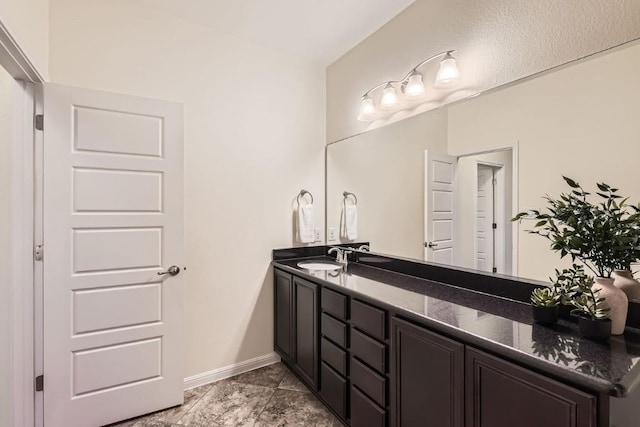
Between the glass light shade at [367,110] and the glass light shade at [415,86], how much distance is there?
0.42m

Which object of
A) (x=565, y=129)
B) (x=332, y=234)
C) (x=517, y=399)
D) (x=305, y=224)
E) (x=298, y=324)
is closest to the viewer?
(x=517, y=399)

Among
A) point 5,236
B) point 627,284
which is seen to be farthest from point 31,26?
point 627,284

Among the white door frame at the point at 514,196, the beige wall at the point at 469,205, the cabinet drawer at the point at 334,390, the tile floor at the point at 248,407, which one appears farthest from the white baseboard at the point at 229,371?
the white door frame at the point at 514,196

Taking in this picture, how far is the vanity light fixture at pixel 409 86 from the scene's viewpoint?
6.36 ft

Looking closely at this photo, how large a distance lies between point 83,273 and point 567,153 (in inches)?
104

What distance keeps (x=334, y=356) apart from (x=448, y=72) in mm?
1826

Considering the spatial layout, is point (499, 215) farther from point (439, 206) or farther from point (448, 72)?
point (448, 72)

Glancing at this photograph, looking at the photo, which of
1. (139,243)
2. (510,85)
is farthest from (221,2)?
(510,85)

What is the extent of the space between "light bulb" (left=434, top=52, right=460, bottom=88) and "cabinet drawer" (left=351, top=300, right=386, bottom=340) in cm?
138

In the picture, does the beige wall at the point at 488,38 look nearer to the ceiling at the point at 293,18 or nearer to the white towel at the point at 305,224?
the ceiling at the point at 293,18

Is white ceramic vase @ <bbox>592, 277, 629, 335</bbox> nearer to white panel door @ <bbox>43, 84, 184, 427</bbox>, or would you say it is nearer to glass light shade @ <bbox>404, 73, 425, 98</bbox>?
glass light shade @ <bbox>404, 73, 425, 98</bbox>

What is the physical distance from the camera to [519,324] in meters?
1.33

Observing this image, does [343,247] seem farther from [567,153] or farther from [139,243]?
[567,153]

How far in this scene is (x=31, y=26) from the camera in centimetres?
168
